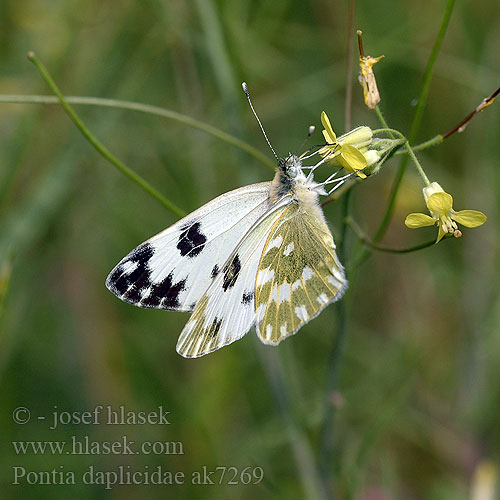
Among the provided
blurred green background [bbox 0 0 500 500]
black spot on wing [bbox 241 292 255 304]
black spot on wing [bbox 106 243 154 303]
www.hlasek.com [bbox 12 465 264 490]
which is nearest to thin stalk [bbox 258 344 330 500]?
blurred green background [bbox 0 0 500 500]

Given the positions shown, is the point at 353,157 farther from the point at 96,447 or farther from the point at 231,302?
the point at 96,447

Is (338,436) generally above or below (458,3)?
below

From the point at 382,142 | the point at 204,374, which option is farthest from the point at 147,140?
the point at 382,142

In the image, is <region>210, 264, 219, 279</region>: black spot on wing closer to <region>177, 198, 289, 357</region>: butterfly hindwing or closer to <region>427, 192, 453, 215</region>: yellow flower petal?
<region>177, 198, 289, 357</region>: butterfly hindwing

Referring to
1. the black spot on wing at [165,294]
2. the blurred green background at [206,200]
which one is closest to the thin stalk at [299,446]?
the blurred green background at [206,200]

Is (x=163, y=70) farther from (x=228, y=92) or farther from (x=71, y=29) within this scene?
(x=228, y=92)

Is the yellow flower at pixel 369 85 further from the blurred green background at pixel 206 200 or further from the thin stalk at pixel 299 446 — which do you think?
the thin stalk at pixel 299 446
